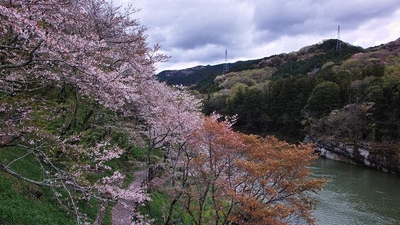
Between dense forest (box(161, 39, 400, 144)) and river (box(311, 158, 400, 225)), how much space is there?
7555mm

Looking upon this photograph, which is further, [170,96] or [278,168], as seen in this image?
[170,96]

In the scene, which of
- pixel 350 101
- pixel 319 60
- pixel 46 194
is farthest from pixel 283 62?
pixel 46 194

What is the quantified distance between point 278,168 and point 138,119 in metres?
6.27

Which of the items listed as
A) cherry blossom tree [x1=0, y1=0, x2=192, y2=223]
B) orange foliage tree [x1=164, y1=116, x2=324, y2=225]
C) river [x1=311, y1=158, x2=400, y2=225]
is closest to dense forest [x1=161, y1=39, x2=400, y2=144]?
river [x1=311, y1=158, x2=400, y2=225]

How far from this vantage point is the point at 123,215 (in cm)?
1111

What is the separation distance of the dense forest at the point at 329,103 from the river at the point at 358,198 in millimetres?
7555

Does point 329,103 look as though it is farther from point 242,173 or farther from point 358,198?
point 242,173

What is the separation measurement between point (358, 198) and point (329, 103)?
25280 millimetres

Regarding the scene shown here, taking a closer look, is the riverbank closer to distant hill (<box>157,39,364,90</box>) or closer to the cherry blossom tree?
the cherry blossom tree

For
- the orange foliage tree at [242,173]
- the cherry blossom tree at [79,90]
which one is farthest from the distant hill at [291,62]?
the orange foliage tree at [242,173]

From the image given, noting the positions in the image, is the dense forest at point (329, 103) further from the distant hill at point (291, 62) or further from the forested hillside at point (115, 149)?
the forested hillside at point (115, 149)

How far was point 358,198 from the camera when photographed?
19656 millimetres

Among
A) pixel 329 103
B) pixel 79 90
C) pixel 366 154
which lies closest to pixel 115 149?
pixel 79 90

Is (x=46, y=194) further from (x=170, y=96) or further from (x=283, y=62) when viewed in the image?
(x=283, y=62)
